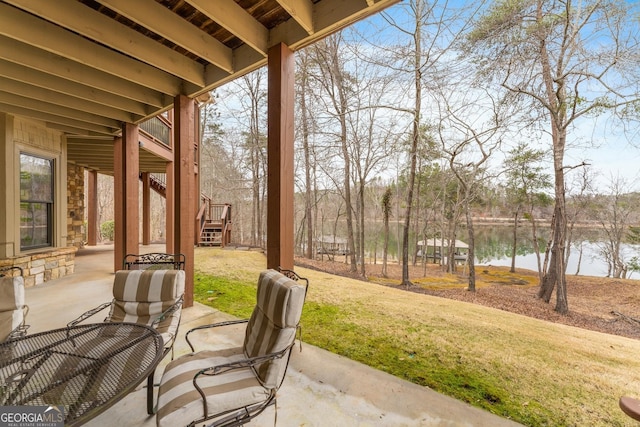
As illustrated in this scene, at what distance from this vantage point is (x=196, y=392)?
1.39 metres

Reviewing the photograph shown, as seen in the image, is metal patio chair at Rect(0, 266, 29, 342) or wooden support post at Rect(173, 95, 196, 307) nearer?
metal patio chair at Rect(0, 266, 29, 342)

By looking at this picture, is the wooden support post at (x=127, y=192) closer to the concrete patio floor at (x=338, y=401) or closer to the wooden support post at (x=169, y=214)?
the wooden support post at (x=169, y=214)

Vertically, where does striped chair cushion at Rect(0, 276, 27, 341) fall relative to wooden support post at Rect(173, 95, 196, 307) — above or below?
below

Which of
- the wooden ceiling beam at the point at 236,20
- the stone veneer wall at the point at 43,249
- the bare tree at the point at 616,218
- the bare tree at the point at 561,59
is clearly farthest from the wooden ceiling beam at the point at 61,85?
the bare tree at the point at 616,218

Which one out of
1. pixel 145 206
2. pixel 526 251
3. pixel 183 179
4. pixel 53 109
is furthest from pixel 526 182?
pixel 145 206

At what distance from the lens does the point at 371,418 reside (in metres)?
1.73

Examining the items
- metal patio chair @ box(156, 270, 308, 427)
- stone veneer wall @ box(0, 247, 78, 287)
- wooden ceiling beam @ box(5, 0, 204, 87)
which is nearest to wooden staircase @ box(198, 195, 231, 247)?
stone veneer wall @ box(0, 247, 78, 287)

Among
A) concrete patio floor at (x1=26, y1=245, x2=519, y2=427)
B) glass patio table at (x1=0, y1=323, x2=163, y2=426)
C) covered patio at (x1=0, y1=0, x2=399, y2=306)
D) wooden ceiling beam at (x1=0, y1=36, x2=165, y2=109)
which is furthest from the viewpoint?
wooden ceiling beam at (x1=0, y1=36, x2=165, y2=109)

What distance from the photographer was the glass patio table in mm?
1165

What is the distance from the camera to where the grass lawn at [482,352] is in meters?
1.95

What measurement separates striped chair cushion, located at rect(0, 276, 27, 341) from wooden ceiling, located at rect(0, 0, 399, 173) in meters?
2.15

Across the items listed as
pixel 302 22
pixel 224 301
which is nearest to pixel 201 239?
pixel 224 301

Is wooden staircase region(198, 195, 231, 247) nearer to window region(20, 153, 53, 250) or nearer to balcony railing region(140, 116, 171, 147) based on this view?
balcony railing region(140, 116, 171, 147)

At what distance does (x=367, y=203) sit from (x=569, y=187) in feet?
32.6
